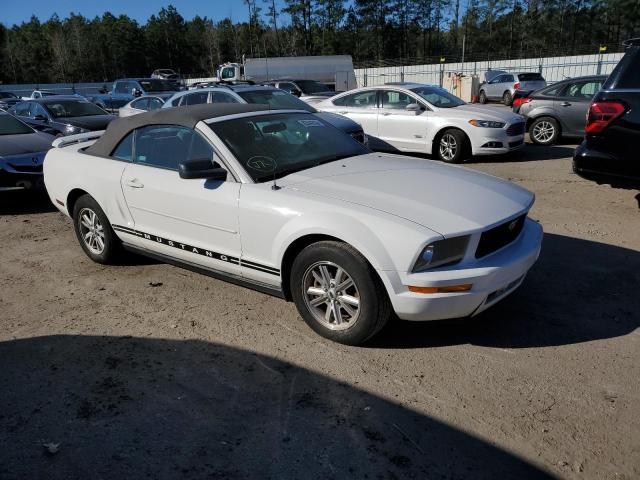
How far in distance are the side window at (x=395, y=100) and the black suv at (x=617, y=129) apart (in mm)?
5208

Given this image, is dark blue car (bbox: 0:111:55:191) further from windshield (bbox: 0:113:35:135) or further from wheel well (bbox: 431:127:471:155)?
wheel well (bbox: 431:127:471:155)

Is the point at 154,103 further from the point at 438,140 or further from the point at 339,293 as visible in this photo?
the point at 339,293

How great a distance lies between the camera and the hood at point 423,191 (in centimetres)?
322

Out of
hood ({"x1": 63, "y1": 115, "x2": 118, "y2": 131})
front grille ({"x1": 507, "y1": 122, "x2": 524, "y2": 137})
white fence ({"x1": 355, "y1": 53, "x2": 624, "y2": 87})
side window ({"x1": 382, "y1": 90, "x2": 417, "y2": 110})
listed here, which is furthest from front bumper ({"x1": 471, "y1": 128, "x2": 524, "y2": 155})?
white fence ({"x1": 355, "y1": 53, "x2": 624, "y2": 87})

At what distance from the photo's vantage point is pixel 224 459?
253 cm

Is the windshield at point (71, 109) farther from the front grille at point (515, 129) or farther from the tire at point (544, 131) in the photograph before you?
the tire at point (544, 131)

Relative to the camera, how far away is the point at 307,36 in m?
77.6

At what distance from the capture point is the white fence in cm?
2956

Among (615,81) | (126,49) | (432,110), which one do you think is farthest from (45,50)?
(615,81)

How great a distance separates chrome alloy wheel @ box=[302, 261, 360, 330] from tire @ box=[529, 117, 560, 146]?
10090 millimetres

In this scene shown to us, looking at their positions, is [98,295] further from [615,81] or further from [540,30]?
[540,30]

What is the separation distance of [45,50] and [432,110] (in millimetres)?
76264

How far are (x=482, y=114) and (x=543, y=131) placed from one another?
2936mm

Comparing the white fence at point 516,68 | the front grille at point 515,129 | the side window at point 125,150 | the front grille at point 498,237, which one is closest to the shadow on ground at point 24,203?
the side window at point 125,150
